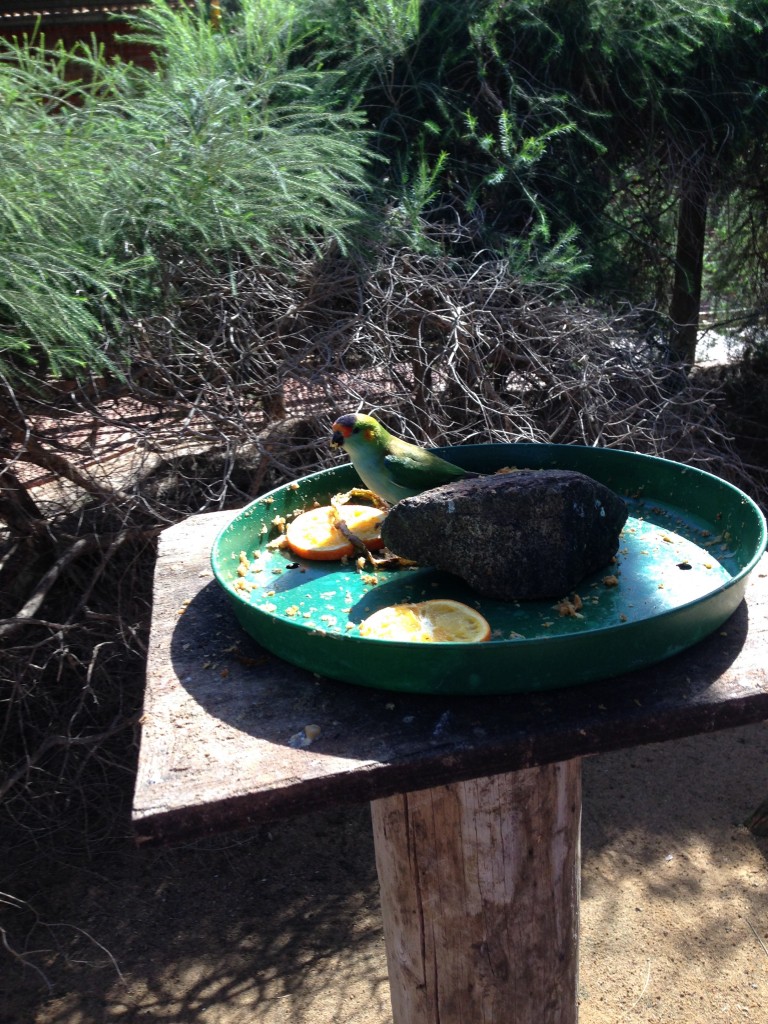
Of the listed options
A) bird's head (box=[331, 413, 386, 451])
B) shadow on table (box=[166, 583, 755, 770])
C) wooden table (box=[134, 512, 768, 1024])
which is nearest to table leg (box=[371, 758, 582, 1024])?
wooden table (box=[134, 512, 768, 1024])

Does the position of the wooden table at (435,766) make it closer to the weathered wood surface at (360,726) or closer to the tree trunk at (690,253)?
the weathered wood surface at (360,726)

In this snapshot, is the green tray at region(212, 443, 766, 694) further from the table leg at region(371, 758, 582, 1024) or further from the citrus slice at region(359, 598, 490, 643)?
the table leg at region(371, 758, 582, 1024)

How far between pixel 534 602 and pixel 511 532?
5.1 inches

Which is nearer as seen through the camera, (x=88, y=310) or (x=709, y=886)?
(x=88, y=310)

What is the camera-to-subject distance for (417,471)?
1.78 metres

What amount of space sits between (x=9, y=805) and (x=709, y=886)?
2459 mm

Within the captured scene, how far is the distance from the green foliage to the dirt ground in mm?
1531

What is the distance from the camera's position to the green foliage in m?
2.53

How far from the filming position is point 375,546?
1660 millimetres

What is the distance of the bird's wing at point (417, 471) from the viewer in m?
1.78

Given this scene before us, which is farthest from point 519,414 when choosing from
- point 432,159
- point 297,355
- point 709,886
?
point 709,886

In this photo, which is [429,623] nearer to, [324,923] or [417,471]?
[417,471]

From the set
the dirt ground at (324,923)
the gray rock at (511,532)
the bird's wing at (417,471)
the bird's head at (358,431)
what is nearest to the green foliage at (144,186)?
the bird's head at (358,431)

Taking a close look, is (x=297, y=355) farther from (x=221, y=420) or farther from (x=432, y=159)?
(x=432, y=159)
